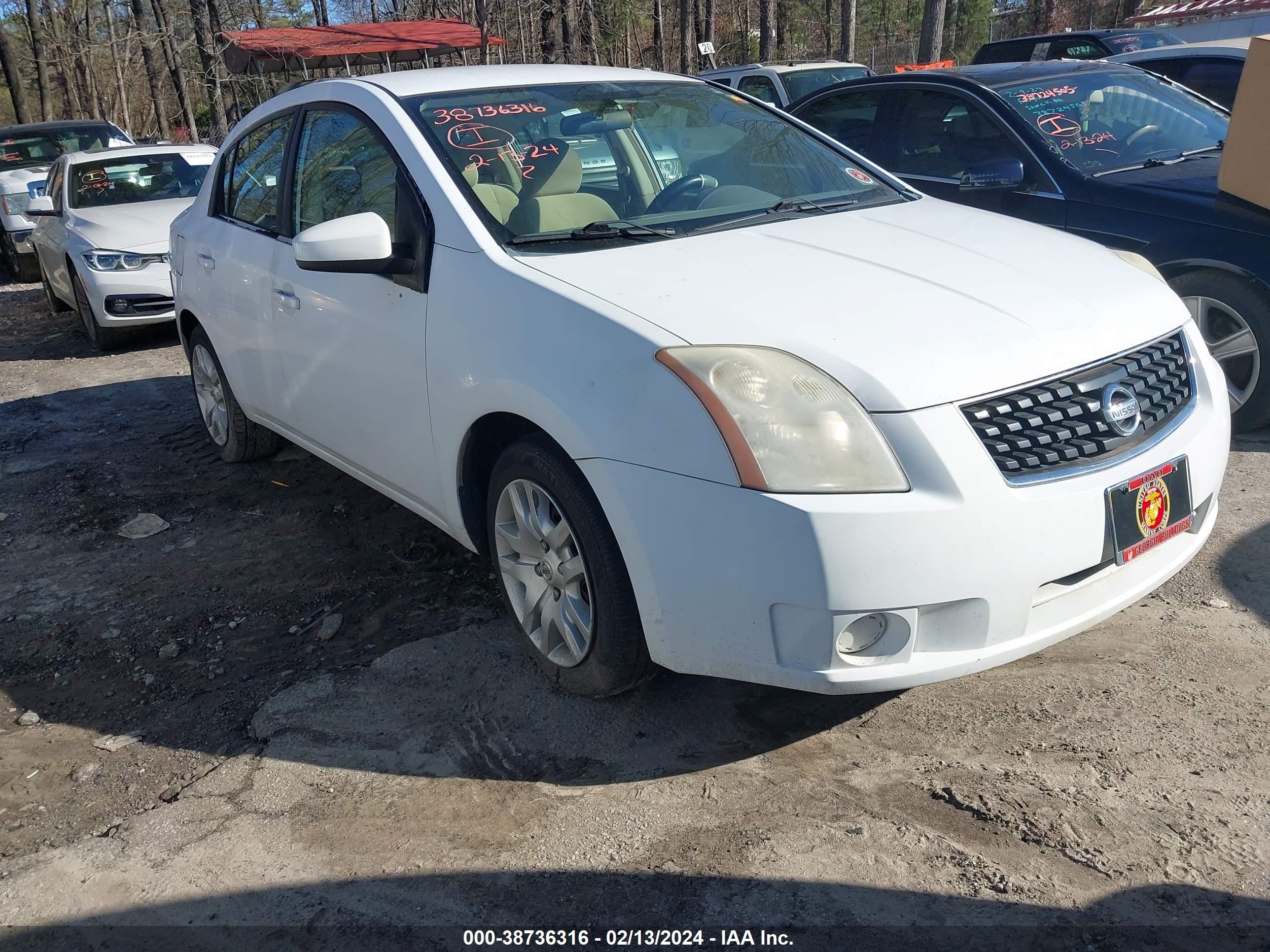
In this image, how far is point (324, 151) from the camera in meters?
4.11

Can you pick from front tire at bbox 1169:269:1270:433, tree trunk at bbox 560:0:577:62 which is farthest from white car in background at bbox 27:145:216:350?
tree trunk at bbox 560:0:577:62

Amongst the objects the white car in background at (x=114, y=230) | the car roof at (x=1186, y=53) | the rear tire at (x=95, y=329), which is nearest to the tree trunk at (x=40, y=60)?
the white car in background at (x=114, y=230)

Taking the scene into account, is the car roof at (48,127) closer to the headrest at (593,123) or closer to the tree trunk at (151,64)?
the tree trunk at (151,64)

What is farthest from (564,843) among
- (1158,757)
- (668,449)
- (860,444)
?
(1158,757)

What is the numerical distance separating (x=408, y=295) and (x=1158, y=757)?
2.45 meters

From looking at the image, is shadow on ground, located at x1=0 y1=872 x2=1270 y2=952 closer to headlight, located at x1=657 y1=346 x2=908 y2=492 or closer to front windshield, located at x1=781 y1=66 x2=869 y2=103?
headlight, located at x1=657 y1=346 x2=908 y2=492

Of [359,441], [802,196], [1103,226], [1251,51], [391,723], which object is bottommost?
[391,723]

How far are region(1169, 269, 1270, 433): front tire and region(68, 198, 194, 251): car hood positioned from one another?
7.35 m

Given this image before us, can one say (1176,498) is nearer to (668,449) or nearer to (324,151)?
(668,449)

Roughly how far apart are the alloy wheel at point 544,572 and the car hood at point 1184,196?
11.4 feet

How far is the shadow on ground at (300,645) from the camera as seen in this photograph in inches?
120

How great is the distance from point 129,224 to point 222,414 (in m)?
4.57

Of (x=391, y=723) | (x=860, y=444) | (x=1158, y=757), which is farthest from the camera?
(x=391, y=723)

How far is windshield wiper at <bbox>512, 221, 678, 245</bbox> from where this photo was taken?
3246 millimetres
